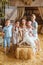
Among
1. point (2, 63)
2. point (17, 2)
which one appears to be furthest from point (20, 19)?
point (2, 63)

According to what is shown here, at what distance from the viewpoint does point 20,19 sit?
1.72 m

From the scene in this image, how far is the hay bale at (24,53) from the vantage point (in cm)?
174

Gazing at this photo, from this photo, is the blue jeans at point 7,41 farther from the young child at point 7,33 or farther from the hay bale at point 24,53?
the hay bale at point 24,53

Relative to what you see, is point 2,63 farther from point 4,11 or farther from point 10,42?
point 4,11

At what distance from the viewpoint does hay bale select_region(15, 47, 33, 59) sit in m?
1.74

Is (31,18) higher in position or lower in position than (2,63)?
higher

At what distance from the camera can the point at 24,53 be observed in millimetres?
1751

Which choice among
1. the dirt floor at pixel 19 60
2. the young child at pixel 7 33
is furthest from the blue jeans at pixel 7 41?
the dirt floor at pixel 19 60

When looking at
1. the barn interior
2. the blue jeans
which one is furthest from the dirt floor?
the blue jeans

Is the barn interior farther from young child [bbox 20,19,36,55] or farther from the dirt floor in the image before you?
young child [bbox 20,19,36,55]

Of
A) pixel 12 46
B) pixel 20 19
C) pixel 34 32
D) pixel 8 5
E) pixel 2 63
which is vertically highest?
pixel 8 5

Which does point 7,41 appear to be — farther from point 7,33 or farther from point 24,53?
point 24,53

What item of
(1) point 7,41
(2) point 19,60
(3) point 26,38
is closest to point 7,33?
(1) point 7,41

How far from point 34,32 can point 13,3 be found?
43 cm
